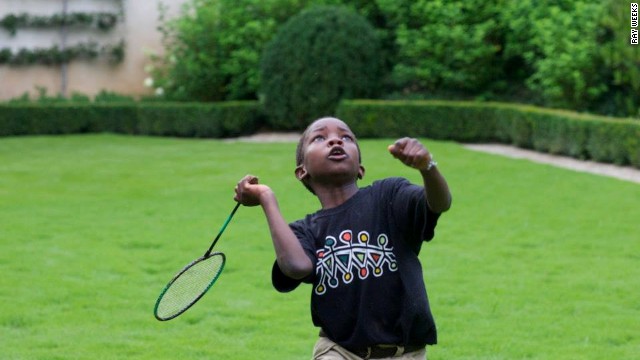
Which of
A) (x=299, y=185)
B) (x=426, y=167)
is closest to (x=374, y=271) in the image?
(x=426, y=167)

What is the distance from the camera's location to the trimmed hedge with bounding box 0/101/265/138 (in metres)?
22.0

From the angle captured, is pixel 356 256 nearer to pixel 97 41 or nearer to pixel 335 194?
pixel 335 194

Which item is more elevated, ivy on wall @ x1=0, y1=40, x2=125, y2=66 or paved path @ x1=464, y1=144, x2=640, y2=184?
paved path @ x1=464, y1=144, x2=640, y2=184

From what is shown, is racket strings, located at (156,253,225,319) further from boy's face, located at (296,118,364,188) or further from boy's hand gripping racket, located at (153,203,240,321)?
boy's face, located at (296,118,364,188)

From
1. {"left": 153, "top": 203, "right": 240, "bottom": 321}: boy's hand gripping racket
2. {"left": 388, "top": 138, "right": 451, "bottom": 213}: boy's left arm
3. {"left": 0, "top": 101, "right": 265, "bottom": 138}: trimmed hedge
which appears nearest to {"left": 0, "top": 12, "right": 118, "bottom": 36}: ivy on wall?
{"left": 0, "top": 101, "right": 265, "bottom": 138}: trimmed hedge

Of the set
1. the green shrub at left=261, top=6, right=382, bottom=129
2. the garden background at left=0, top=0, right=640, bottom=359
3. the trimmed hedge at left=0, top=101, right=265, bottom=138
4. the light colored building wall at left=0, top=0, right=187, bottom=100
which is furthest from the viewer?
the light colored building wall at left=0, top=0, right=187, bottom=100

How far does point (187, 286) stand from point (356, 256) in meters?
0.60

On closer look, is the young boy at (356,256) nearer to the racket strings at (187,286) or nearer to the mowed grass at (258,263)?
the racket strings at (187,286)

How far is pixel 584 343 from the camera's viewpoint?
22.0 ft

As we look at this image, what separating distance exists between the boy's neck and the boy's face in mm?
24

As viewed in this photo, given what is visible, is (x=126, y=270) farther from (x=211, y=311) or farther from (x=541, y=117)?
(x=541, y=117)

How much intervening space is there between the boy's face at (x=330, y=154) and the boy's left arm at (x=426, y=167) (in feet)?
1.04

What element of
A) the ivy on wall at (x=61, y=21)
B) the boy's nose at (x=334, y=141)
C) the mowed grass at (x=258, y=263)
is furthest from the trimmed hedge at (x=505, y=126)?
the boy's nose at (x=334, y=141)

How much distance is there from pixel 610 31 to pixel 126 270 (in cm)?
1099
